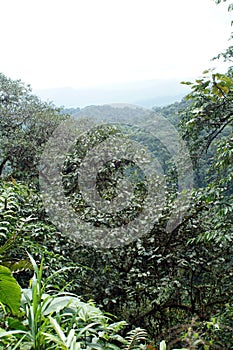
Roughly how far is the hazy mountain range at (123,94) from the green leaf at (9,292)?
313 cm

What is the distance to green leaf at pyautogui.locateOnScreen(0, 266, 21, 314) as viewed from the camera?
1.12 metres

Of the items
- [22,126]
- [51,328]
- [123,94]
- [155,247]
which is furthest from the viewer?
[22,126]

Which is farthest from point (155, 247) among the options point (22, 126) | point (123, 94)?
point (22, 126)

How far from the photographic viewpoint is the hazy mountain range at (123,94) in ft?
15.8

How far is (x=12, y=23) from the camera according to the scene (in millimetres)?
5145

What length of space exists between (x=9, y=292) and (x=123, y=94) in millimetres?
3916

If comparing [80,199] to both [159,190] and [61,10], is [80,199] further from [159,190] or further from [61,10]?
[61,10]

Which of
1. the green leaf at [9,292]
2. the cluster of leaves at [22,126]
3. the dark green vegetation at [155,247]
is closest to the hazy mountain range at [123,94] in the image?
the cluster of leaves at [22,126]

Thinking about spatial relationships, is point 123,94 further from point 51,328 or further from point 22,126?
point 51,328

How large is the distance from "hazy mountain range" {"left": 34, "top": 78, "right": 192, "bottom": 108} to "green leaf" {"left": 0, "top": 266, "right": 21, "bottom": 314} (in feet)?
10.3

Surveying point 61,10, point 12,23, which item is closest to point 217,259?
point 61,10

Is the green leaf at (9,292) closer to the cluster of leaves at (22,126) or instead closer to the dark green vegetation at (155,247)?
the dark green vegetation at (155,247)

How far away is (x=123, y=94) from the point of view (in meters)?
4.76

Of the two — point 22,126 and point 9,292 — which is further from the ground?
point 22,126
